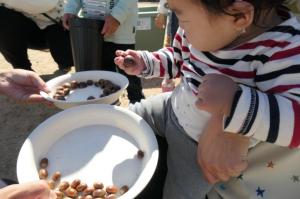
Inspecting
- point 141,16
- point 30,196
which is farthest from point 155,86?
point 30,196

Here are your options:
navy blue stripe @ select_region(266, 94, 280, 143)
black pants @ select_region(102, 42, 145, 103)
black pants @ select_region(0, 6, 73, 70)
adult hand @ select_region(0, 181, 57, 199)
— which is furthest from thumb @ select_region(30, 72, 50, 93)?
black pants @ select_region(0, 6, 73, 70)

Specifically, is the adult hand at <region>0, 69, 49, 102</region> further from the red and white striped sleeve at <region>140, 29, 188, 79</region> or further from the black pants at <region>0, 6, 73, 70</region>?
the black pants at <region>0, 6, 73, 70</region>

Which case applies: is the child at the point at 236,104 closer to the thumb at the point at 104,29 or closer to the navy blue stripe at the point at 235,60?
the navy blue stripe at the point at 235,60

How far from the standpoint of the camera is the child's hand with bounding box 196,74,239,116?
630mm

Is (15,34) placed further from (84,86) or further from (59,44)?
(84,86)

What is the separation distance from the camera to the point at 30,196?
0.68 metres

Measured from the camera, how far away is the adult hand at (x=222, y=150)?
698mm

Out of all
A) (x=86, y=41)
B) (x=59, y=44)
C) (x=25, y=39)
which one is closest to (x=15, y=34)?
(x=25, y=39)

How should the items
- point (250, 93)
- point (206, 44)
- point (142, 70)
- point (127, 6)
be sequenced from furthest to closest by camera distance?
point (127, 6), point (142, 70), point (206, 44), point (250, 93)

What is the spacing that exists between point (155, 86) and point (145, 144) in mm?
→ 1472

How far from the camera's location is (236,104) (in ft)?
2.07

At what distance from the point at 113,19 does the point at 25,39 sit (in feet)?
2.45

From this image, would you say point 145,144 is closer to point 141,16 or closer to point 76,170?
point 76,170

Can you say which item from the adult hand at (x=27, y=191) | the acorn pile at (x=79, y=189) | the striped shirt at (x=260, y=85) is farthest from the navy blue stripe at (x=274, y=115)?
the adult hand at (x=27, y=191)
